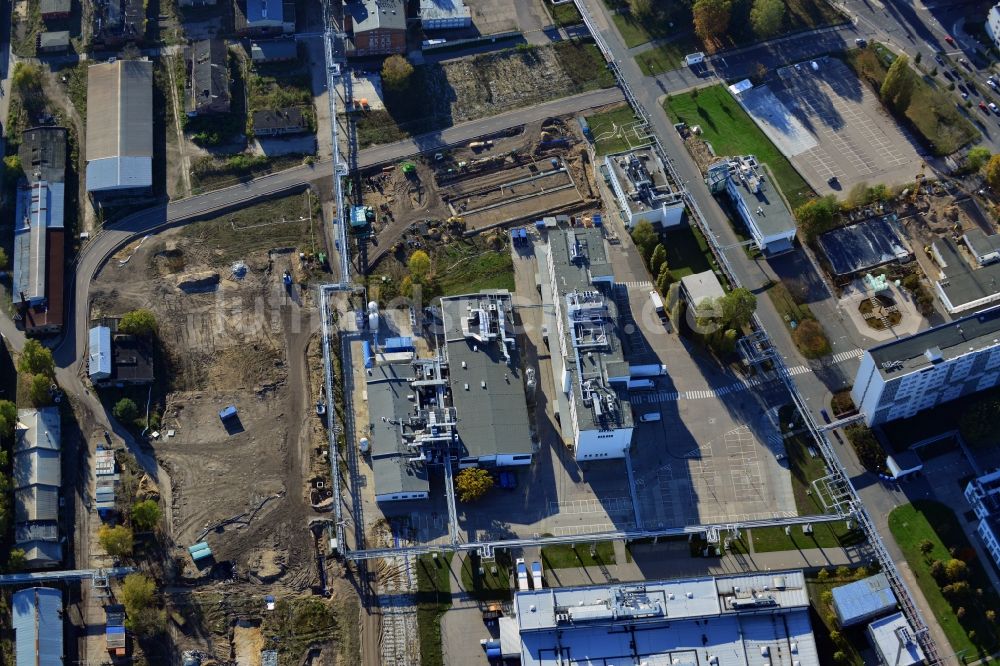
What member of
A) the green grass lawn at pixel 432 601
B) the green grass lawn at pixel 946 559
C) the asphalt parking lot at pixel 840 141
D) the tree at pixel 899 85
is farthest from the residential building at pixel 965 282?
the green grass lawn at pixel 432 601

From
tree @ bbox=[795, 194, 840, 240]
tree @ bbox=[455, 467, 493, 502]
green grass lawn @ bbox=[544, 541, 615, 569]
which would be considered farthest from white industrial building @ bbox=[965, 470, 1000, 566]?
tree @ bbox=[455, 467, 493, 502]

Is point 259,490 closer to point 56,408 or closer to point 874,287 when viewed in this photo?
point 56,408

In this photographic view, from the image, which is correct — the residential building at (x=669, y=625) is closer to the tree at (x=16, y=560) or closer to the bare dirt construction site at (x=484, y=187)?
the tree at (x=16, y=560)

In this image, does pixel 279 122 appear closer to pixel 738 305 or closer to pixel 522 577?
pixel 738 305

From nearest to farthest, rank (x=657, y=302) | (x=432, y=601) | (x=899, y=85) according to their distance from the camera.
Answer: (x=432, y=601)
(x=657, y=302)
(x=899, y=85)

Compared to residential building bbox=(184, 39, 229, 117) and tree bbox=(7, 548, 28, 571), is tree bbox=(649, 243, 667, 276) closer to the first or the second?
residential building bbox=(184, 39, 229, 117)

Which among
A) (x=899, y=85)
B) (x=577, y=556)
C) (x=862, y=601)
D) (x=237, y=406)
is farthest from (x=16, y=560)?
(x=899, y=85)
